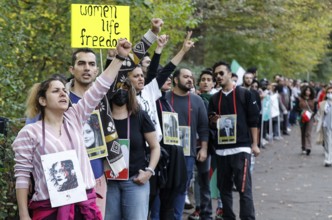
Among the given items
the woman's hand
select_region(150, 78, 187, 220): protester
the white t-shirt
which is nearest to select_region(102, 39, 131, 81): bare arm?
the woman's hand

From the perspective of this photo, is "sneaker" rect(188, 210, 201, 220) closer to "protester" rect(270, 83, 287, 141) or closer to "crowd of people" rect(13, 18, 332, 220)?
"crowd of people" rect(13, 18, 332, 220)

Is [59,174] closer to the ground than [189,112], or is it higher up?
closer to the ground

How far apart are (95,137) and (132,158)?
0.63 m

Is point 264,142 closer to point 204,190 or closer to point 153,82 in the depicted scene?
point 204,190

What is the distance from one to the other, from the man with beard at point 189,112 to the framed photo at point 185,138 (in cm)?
2

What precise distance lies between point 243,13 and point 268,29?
6.53 ft

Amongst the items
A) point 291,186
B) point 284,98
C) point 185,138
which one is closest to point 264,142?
point 284,98

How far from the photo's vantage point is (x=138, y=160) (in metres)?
7.14

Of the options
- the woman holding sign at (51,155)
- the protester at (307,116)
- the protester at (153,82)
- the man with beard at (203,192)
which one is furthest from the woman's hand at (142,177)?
the protester at (307,116)

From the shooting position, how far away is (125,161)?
23.0 ft

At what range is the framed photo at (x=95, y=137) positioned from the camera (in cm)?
654

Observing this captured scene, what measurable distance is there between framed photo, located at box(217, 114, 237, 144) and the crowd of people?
1 centimetres

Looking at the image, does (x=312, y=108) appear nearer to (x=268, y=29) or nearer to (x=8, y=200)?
(x=268, y=29)

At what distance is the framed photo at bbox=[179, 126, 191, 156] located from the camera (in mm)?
9595
